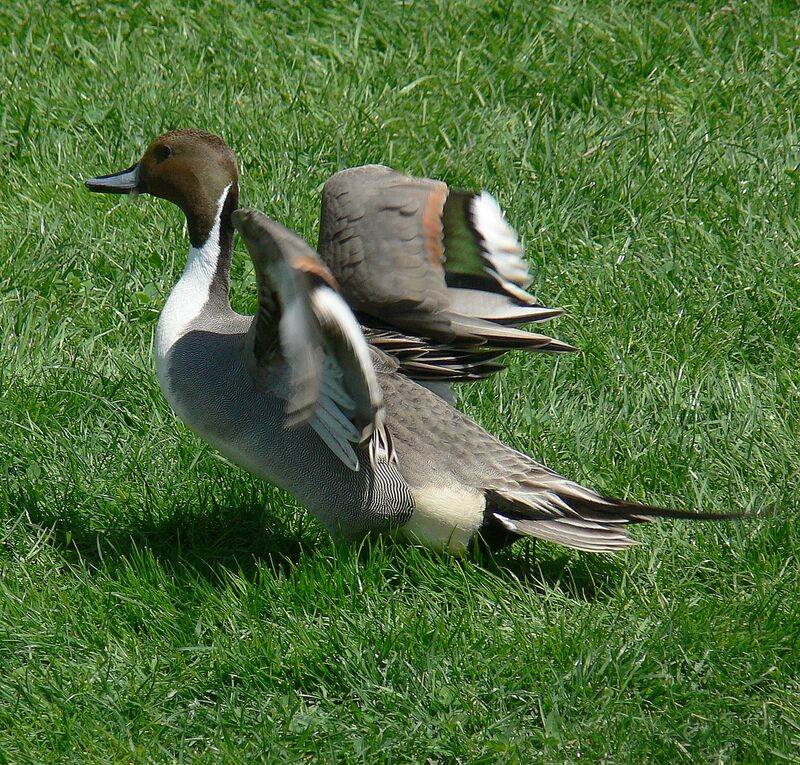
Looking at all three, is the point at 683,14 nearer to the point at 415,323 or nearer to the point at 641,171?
the point at 641,171

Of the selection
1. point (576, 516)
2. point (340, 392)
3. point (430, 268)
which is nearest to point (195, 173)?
point (430, 268)

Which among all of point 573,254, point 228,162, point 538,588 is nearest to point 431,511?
point 538,588

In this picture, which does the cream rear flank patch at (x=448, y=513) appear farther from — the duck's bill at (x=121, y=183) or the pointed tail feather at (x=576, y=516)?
the duck's bill at (x=121, y=183)

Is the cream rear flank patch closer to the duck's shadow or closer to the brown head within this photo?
the duck's shadow

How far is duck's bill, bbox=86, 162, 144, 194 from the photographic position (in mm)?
3979

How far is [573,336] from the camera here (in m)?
4.42

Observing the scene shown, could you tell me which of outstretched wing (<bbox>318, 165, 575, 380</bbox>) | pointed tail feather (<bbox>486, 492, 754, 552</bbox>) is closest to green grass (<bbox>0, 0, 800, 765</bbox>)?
pointed tail feather (<bbox>486, 492, 754, 552</bbox>)

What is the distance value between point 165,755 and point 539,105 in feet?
11.7

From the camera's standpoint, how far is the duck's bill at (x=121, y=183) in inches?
157

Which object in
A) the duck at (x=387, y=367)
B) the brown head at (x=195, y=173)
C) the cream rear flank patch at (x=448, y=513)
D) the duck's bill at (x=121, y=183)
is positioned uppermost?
the brown head at (x=195, y=173)

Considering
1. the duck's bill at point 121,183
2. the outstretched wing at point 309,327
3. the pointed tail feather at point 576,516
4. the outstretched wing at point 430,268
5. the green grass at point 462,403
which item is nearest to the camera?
the outstretched wing at point 309,327

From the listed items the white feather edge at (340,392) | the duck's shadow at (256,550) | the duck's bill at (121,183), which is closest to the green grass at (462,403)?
the duck's shadow at (256,550)

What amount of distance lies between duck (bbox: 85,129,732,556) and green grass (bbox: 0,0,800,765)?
0.17 meters

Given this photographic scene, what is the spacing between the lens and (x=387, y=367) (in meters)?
3.60
